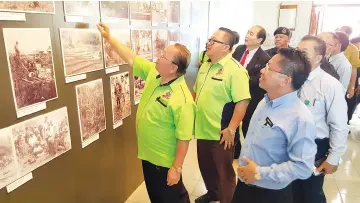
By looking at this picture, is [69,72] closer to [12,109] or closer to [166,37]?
[12,109]

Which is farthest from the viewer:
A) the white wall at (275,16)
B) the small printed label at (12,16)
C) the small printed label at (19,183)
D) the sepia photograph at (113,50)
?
the white wall at (275,16)

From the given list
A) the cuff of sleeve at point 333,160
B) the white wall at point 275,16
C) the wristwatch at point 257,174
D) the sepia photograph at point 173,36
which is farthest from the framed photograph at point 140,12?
the white wall at point 275,16

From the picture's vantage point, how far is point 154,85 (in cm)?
170

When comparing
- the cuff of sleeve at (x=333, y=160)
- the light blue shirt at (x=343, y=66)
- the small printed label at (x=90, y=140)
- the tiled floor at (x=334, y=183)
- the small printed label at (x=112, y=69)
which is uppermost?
the small printed label at (x=112, y=69)

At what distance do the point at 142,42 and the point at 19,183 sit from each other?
1.45 m

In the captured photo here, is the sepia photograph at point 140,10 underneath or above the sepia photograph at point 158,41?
above

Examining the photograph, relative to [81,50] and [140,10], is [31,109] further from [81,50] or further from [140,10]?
[140,10]

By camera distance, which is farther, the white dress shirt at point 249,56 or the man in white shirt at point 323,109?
the white dress shirt at point 249,56

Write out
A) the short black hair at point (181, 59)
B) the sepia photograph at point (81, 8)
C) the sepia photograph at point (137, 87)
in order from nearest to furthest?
the sepia photograph at point (81, 8), the short black hair at point (181, 59), the sepia photograph at point (137, 87)

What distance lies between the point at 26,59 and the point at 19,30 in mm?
131

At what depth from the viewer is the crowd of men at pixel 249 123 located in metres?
1.24

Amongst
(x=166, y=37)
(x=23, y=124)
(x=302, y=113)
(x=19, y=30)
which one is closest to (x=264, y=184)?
(x=302, y=113)

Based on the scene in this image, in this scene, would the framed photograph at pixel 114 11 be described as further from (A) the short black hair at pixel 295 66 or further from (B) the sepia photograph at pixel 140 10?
(A) the short black hair at pixel 295 66

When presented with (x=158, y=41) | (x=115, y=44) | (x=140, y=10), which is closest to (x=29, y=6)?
(x=115, y=44)
